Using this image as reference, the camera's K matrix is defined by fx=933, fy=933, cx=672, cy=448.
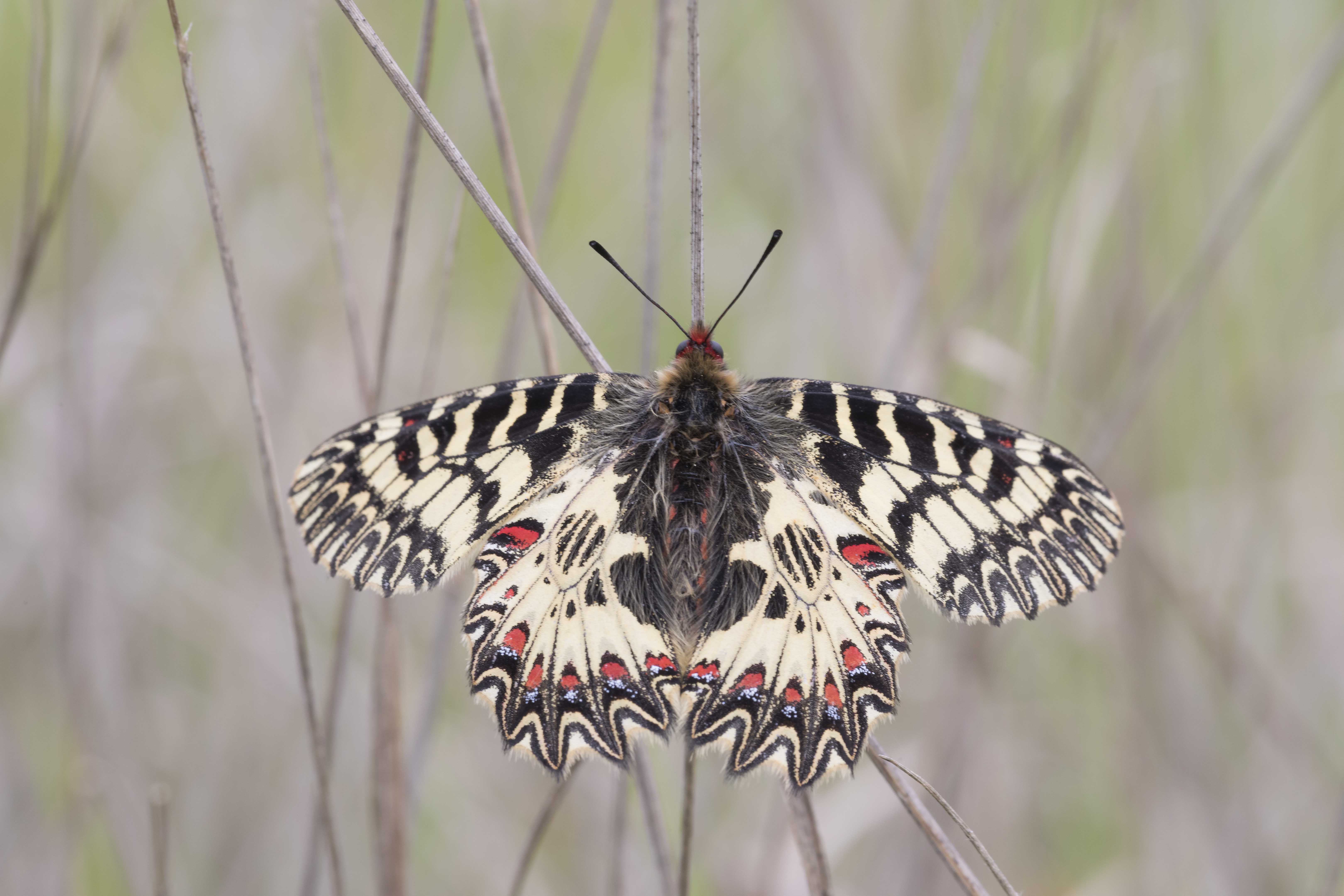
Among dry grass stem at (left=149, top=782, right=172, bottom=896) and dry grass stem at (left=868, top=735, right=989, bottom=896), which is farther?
dry grass stem at (left=149, top=782, right=172, bottom=896)

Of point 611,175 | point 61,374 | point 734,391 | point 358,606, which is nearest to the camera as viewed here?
point 734,391

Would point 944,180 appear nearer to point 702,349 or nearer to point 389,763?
point 702,349

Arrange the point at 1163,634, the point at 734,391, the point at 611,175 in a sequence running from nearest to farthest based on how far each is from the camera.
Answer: the point at 734,391
the point at 1163,634
the point at 611,175

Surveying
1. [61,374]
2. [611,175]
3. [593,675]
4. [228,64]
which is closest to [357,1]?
[228,64]

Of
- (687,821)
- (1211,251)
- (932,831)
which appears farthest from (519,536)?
(1211,251)

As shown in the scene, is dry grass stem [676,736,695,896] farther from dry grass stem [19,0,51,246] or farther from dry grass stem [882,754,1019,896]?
dry grass stem [19,0,51,246]

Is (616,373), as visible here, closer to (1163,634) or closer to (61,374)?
(61,374)

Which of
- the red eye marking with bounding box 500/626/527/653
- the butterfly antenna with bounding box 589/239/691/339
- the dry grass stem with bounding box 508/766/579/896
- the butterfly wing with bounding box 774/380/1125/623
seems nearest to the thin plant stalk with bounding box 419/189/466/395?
the butterfly antenna with bounding box 589/239/691/339
